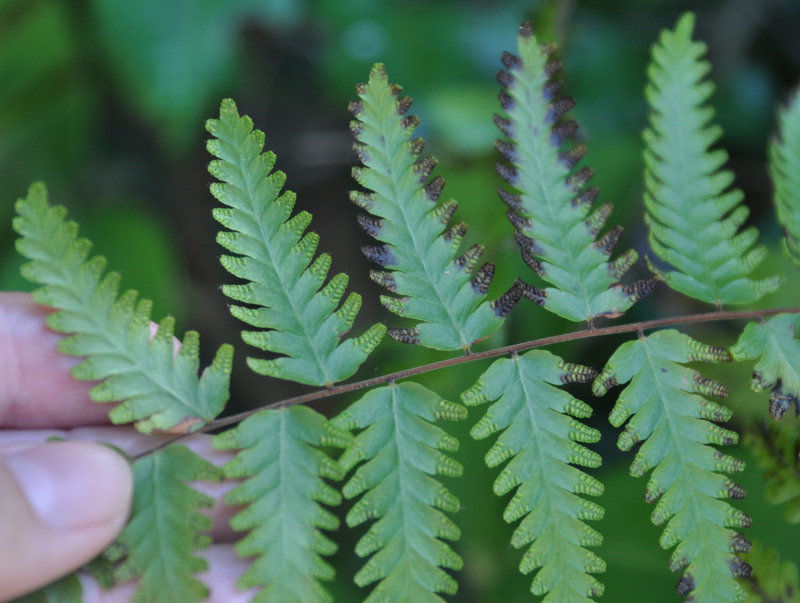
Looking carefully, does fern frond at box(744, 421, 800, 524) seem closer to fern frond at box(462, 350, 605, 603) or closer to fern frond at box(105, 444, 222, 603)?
fern frond at box(462, 350, 605, 603)

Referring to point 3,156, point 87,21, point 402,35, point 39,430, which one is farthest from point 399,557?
point 87,21

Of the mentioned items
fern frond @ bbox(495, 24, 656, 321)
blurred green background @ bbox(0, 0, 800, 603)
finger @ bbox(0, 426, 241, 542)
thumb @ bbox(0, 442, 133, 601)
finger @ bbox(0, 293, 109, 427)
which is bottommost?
thumb @ bbox(0, 442, 133, 601)

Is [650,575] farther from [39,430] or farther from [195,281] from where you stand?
[195,281]

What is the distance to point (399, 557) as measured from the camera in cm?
119

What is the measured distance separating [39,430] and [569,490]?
131 centimetres

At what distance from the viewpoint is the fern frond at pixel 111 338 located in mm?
1142

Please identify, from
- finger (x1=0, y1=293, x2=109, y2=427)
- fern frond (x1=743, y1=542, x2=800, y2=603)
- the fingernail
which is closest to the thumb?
the fingernail

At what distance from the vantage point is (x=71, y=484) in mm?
1166

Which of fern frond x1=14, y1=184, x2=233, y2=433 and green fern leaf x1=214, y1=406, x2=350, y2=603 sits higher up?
fern frond x1=14, y1=184, x2=233, y2=433

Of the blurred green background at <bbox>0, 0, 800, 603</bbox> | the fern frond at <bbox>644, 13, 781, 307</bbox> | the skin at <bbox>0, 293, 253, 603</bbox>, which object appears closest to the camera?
the skin at <bbox>0, 293, 253, 603</bbox>

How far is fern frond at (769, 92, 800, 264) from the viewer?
138cm

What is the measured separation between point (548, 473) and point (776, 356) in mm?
524

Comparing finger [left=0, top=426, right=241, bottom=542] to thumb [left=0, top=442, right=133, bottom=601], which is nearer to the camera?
thumb [left=0, top=442, right=133, bottom=601]

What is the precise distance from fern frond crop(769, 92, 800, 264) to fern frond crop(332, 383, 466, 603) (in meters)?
0.81
